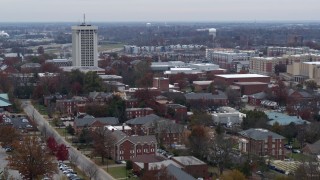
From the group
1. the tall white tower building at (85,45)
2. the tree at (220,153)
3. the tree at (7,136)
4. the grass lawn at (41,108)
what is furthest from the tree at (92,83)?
the tree at (220,153)

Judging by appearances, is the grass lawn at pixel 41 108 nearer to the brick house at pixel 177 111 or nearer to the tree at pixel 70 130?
the tree at pixel 70 130

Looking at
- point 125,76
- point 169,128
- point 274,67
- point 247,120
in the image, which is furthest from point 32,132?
point 274,67

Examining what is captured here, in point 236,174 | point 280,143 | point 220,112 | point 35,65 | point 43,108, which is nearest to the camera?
point 236,174

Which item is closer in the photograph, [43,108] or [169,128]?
[169,128]

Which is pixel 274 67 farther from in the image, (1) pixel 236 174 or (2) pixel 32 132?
(1) pixel 236 174

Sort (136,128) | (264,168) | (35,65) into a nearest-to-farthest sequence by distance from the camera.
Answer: (264,168) → (136,128) → (35,65)

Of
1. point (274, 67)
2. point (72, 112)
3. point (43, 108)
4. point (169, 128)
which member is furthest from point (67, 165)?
point (274, 67)

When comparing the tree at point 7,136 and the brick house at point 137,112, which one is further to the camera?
the brick house at point 137,112
